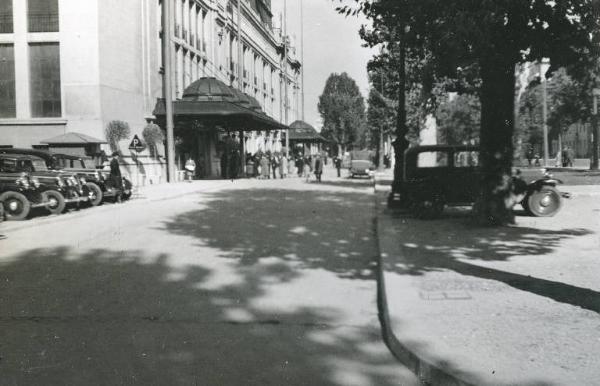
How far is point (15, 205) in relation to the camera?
1561 centimetres

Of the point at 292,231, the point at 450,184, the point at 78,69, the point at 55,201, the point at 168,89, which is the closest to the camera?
the point at 292,231

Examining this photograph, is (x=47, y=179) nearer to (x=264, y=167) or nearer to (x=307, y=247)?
(x=307, y=247)

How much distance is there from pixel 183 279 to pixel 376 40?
42.1 feet

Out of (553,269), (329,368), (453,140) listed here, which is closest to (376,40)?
(553,269)

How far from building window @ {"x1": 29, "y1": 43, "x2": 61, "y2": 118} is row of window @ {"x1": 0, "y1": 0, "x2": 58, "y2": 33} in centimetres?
73

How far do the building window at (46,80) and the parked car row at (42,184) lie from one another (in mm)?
10249

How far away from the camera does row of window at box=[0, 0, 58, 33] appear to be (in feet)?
93.7

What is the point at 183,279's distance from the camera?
8203 millimetres

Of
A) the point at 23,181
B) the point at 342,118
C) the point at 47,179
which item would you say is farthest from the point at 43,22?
the point at 342,118

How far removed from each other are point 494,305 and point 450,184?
8751 mm

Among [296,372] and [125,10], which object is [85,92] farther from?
[296,372]

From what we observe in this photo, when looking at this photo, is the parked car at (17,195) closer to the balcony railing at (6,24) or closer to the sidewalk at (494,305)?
the sidewalk at (494,305)

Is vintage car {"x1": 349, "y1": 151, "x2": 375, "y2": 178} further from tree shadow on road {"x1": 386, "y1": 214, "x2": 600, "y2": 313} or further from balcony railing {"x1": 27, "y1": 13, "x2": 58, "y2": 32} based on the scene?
tree shadow on road {"x1": 386, "y1": 214, "x2": 600, "y2": 313}

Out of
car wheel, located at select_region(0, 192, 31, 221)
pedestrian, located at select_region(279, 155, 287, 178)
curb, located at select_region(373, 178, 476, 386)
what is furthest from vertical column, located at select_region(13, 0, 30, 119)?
curb, located at select_region(373, 178, 476, 386)
